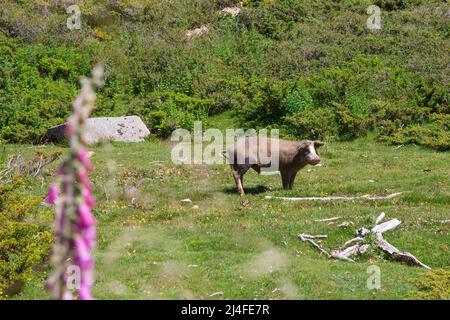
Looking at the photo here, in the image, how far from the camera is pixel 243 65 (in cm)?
3891

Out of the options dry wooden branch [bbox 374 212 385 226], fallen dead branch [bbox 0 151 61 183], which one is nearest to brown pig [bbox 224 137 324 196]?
dry wooden branch [bbox 374 212 385 226]

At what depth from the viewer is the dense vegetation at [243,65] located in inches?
1259

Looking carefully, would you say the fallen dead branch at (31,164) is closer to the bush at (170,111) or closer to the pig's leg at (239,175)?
the pig's leg at (239,175)

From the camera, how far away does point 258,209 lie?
18906 mm

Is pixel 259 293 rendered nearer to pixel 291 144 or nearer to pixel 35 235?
pixel 35 235

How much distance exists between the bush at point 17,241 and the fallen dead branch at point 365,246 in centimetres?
599

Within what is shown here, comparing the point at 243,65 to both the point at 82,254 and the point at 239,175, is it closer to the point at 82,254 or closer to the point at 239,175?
the point at 239,175

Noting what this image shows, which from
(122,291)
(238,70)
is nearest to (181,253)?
(122,291)

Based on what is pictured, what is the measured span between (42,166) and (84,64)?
51.8ft

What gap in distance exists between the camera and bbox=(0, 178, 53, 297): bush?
13023mm

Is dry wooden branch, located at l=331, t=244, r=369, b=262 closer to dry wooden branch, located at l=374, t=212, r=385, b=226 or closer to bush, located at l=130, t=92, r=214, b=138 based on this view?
dry wooden branch, located at l=374, t=212, r=385, b=226

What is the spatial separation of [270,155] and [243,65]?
1862cm

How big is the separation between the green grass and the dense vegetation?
5.30 m

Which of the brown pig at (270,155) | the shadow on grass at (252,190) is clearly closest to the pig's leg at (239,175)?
the brown pig at (270,155)
